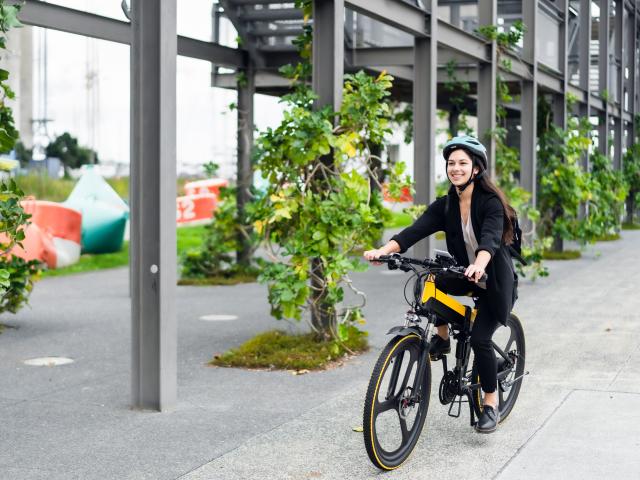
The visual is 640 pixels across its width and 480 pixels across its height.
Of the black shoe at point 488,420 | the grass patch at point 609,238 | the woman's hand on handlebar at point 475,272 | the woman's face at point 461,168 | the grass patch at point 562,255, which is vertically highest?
the woman's face at point 461,168

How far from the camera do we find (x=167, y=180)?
6277 mm

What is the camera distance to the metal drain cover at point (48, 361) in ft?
26.2

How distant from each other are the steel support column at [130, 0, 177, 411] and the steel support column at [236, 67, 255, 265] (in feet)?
24.0

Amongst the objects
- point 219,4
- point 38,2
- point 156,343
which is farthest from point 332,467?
point 219,4

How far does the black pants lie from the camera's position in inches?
209

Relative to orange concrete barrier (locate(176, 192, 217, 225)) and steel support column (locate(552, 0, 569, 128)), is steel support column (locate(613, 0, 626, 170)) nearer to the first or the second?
steel support column (locate(552, 0, 569, 128))

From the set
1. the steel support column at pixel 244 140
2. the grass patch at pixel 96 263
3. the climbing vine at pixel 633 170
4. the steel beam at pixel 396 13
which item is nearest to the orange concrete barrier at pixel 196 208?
the grass patch at pixel 96 263

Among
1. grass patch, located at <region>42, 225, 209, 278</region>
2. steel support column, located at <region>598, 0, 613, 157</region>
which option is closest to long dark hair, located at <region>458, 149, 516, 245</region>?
grass patch, located at <region>42, 225, 209, 278</region>

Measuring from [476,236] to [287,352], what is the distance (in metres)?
2.98

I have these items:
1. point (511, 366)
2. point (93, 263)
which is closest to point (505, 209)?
point (511, 366)

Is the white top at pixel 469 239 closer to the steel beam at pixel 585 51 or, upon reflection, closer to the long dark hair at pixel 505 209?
the long dark hair at pixel 505 209

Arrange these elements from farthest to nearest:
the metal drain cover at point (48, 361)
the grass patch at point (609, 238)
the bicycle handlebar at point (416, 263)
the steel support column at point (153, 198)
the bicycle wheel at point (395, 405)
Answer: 1. the grass patch at point (609, 238)
2. the metal drain cover at point (48, 361)
3. the steel support column at point (153, 198)
4. the bicycle handlebar at point (416, 263)
5. the bicycle wheel at point (395, 405)

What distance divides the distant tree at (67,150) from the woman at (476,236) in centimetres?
4008

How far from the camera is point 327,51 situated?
8.29 m
